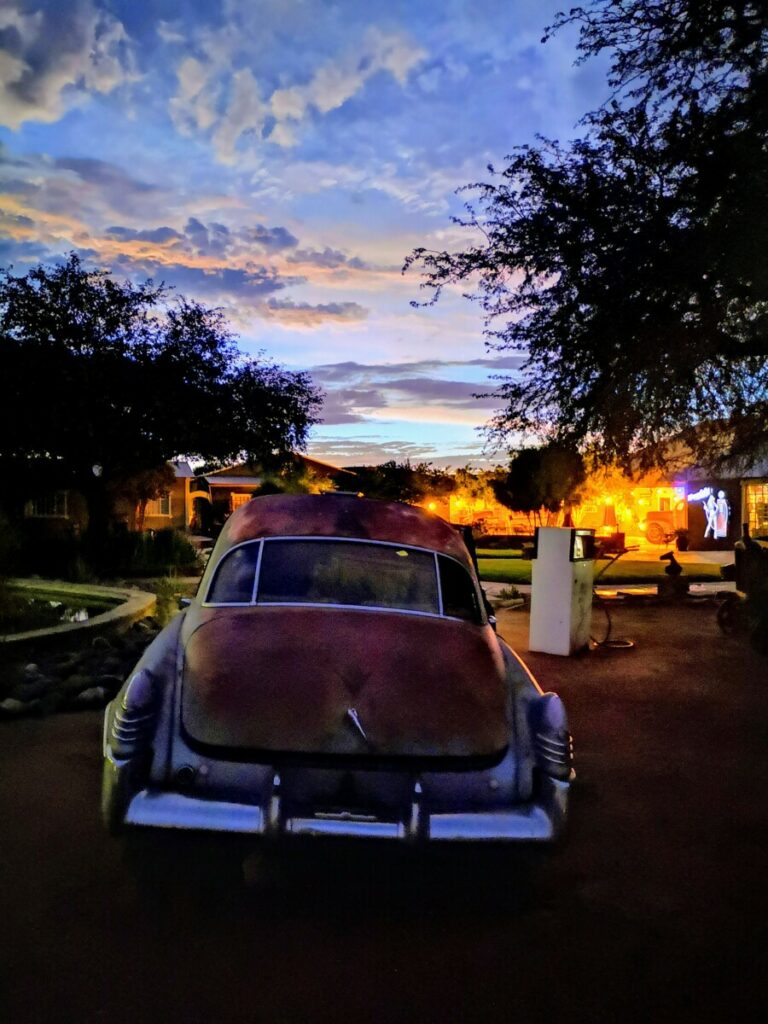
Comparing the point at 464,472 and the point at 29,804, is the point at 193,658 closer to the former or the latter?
the point at 29,804

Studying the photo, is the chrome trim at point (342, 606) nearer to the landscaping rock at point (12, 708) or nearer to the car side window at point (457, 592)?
the car side window at point (457, 592)

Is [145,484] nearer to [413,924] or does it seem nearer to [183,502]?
[183,502]

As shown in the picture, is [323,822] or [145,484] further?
[145,484]

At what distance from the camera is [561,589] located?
10633mm

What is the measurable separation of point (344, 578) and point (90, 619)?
20.4 ft

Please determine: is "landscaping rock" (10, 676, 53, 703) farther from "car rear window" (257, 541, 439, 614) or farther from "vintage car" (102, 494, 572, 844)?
"car rear window" (257, 541, 439, 614)

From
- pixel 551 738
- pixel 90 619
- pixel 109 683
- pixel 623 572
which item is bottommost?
pixel 623 572

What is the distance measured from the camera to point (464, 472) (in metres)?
56.7

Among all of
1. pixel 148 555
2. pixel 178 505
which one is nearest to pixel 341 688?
pixel 148 555

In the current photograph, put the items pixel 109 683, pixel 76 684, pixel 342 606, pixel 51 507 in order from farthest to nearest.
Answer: pixel 51 507 < pixel 109 683 < pixel 76 684 < pixel 342 606

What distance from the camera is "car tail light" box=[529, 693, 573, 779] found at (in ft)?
13.7

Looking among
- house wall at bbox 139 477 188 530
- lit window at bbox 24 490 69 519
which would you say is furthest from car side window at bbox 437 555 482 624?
house wall at bbox 139 477 188 530

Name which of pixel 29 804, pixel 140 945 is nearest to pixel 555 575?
pixel 29 804

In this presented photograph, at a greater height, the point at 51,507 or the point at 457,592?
the point at 457,592
